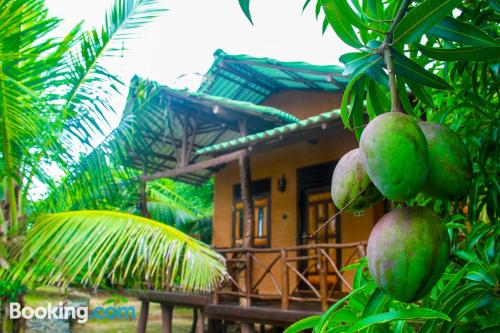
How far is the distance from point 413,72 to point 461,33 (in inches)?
3.8

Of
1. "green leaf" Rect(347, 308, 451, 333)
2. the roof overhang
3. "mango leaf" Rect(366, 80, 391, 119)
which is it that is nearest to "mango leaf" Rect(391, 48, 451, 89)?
"mango leaf" Rect(366, 80, 391, 119)

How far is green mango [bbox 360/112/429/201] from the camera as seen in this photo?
62cm

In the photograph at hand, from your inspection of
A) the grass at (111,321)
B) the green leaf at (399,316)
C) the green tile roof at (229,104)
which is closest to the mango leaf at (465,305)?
the green leaf at (399,316)

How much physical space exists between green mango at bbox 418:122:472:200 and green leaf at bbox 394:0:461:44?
144 mm

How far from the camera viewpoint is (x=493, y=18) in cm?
134

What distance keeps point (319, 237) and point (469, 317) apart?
25.4 feet

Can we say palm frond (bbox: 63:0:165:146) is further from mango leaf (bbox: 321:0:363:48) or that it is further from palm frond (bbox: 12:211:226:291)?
mango leaf (bbox: 321:0:363:48)

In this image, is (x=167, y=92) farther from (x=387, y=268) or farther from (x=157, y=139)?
(x=387, y=268)

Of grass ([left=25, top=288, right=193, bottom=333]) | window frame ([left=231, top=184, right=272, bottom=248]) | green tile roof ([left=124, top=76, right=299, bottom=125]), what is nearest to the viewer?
green tile roof ([left=124, top=76, right=299, bottom=125])

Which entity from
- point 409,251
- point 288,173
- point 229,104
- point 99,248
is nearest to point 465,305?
point 409,251

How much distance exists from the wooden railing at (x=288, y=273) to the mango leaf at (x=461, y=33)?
494 cm

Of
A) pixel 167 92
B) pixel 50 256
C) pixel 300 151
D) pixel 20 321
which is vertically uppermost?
pixel 167 92

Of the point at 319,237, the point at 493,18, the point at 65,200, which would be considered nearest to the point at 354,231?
the point at 319,237

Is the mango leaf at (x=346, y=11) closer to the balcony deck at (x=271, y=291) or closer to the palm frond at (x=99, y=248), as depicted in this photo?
the palm frond at (x=99, y=248)
